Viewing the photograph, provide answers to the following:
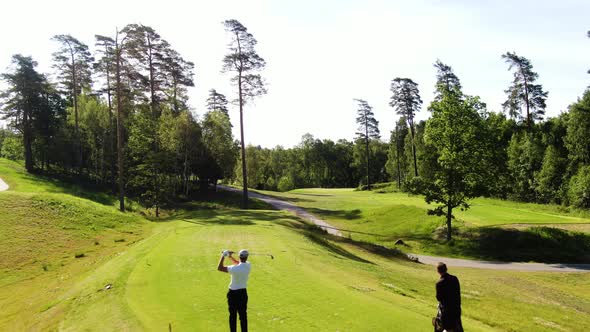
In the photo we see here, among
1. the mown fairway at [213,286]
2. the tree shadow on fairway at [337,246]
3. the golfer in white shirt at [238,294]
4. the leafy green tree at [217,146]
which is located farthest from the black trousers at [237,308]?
the leafy green tree at [217,146]

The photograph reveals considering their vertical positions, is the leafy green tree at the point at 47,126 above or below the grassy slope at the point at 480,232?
above

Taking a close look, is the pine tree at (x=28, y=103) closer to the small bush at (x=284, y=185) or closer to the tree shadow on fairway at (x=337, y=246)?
the tree shadow on fairway at (x=337, y=246)

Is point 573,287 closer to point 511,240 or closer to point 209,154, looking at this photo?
point 511,240

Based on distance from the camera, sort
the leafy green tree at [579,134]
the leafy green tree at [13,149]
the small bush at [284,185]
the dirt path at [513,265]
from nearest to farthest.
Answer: the dirt path at [513,265], the leafy green tree at [579,134], the leafy green tree at [13,149], the small bush at [284,185]

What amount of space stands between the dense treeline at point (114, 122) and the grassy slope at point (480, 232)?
21.2m

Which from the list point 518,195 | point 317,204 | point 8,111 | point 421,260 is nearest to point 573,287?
point 421,260

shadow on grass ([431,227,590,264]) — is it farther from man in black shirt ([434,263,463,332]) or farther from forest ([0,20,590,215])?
man in black shirt ([434,263,463,332])

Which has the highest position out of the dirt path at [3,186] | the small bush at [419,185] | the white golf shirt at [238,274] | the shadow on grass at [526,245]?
the dirt path at [3,186]

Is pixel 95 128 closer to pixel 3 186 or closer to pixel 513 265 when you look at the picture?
pixel 3 186

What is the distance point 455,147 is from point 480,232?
8.38m

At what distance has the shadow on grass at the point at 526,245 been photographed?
32.7 m

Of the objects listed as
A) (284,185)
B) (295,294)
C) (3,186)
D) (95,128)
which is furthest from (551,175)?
(284,185)

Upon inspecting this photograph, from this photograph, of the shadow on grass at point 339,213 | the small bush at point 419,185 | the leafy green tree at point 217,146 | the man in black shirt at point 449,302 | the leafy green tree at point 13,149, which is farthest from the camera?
the leafy green tree at point 13,149

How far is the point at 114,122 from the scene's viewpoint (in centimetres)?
6406
